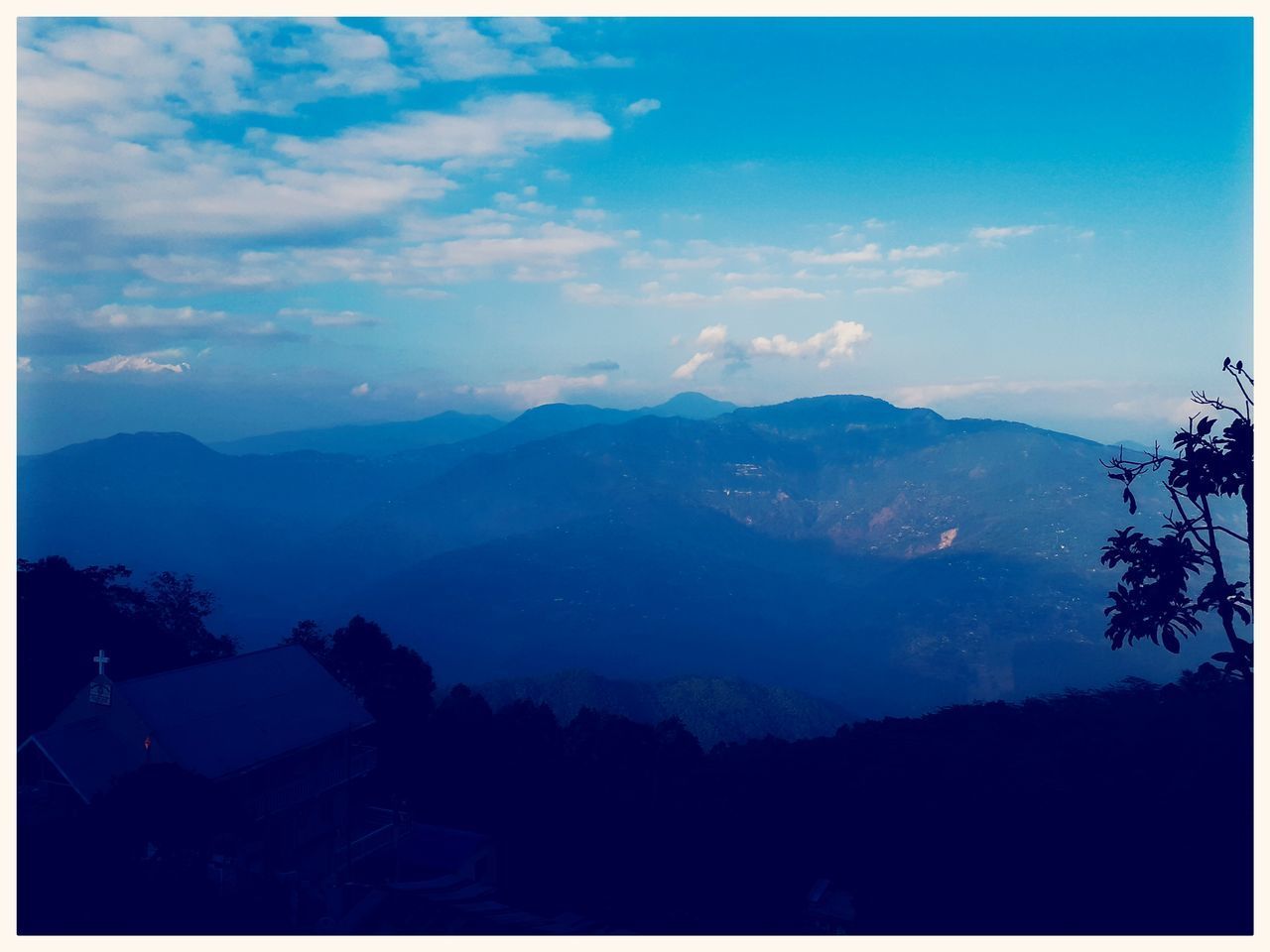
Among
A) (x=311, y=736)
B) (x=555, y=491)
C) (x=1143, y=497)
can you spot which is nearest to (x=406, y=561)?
(x=555, y=491)

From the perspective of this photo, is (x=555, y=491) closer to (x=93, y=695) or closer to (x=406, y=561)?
(x=406, y=561)

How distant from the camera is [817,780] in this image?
43.2 ft

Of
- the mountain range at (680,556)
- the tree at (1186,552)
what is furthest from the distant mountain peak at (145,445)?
the tree at (1186,552)

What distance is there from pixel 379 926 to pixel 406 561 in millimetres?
146886

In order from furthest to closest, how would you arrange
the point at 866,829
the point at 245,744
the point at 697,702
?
the point at 697,702 < the point at 245,744 < the point at 866,829

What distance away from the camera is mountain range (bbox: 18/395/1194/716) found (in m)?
92.8

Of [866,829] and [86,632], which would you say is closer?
[866,829]

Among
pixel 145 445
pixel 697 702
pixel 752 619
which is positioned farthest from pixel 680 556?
pixel 145 445

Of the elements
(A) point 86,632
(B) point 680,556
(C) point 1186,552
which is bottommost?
(B) point 680,556

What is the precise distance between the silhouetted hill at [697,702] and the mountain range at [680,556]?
6869 mm

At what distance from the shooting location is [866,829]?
36.8ft

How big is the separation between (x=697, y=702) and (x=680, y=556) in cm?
7456

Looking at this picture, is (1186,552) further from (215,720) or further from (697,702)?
(697,702)

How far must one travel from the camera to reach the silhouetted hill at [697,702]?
6031cm
